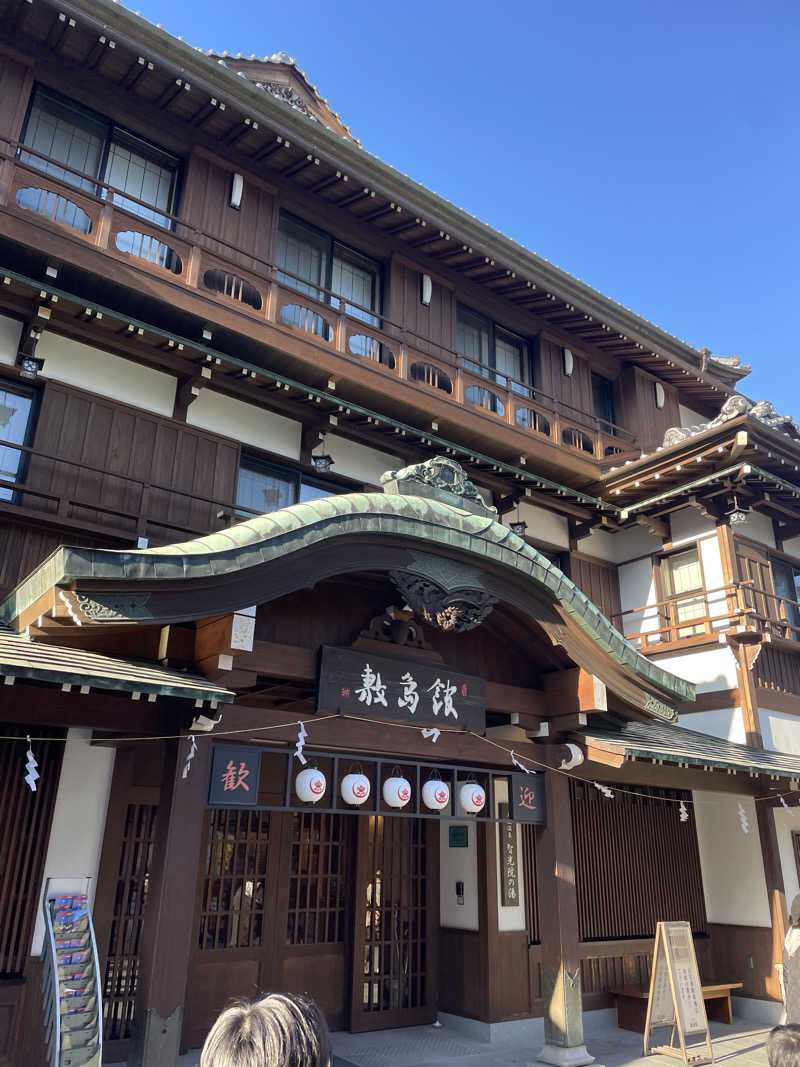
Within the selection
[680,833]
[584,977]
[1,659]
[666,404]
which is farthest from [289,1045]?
[666,404]

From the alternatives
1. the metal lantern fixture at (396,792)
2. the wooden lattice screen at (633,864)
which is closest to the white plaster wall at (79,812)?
the metal lantern fixture at (396,792)

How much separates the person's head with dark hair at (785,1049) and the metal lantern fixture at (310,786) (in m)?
4.98

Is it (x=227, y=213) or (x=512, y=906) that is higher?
(x=227, y=213)

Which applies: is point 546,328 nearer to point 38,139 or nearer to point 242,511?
point 242,511

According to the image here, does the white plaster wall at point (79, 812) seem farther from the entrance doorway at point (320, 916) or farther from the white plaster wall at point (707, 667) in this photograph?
the white plaster wall at point (707, 667)

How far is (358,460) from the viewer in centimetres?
1198

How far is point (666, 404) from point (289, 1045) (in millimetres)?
17316

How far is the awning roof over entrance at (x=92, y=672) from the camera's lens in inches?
219

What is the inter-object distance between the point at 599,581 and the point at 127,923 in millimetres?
10336

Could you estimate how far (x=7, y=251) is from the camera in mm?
8781

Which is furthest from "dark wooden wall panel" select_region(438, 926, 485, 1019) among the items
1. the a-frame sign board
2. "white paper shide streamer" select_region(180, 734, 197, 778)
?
"white paper shide streamer" select_region(180, 734, 197, 778)

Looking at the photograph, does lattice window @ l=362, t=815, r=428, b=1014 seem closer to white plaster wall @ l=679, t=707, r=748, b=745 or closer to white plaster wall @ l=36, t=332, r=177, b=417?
white plaster wall @ l=679, t=707, r=748, b=745

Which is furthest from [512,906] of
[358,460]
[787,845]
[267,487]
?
[267,487]

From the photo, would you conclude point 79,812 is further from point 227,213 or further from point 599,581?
point 599,581
